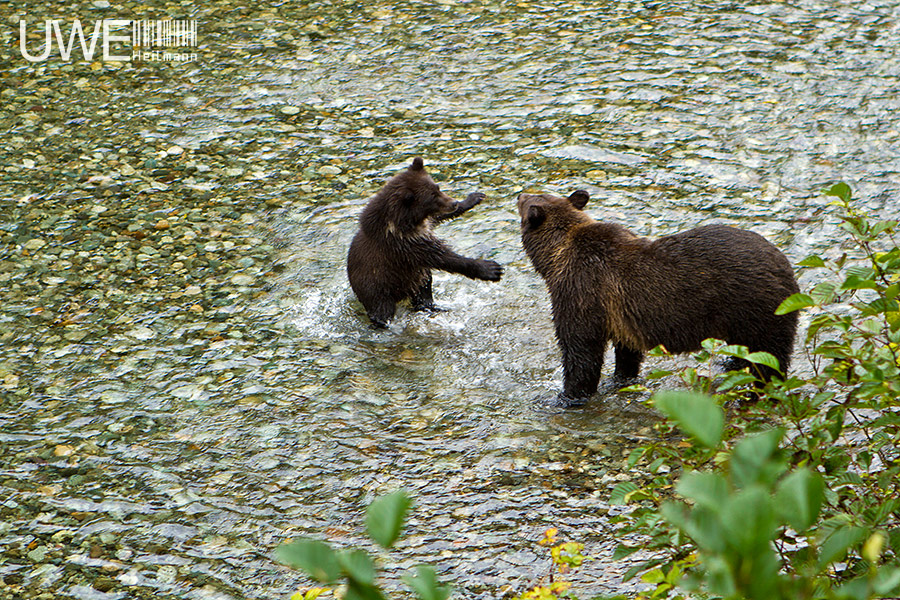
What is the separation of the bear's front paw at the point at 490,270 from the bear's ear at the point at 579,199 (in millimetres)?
812

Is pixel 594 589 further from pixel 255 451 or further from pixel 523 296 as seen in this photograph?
pixel 523 296

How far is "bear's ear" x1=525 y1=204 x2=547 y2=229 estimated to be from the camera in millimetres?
6445

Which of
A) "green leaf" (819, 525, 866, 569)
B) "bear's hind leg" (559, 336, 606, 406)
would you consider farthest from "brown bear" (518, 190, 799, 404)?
"green leaf" (819, 525, 866, 569)

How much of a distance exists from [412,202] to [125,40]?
22.1ft

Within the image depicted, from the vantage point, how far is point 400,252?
7.15 metres

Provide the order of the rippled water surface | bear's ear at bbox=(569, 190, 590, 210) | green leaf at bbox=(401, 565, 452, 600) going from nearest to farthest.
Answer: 1. green leaf at bbox=(401, 565, 452, 600)
2. the rippled water surface
3. bear's ear at bbox=(569, 190, 590, 210)

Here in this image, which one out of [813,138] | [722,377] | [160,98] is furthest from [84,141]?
[722,377]

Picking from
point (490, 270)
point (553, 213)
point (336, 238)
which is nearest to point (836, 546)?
point (553, 213)

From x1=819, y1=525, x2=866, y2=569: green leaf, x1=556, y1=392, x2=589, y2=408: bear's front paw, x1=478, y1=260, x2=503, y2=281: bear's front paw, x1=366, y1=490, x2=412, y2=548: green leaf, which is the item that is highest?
x1=366, y1=490, x2=412, y2=548: green leaf

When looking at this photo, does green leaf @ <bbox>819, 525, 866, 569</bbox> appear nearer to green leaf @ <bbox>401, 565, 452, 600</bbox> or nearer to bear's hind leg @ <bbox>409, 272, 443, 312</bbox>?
green leaf @ <bbox>401, 565, 452, 600</bbox>

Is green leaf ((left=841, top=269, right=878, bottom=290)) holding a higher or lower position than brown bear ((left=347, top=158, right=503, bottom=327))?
higher

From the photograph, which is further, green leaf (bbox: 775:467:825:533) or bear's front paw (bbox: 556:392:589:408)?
bear's front paw (bbox: 556:392:589:408)

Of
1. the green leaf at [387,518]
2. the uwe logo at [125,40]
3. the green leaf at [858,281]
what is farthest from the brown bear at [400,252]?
the green leaf at [387,518]

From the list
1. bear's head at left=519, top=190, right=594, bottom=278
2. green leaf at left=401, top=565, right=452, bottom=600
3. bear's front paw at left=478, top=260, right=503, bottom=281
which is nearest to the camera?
green leaf at left=401, top=565, right=452, bottom=600
